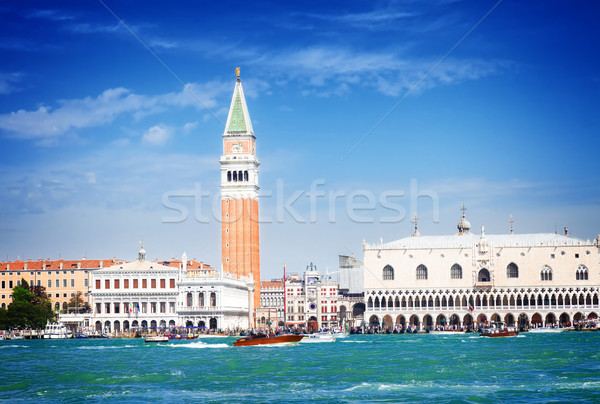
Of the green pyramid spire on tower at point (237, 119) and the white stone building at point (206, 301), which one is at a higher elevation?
the green pyramid spire on tower at point (237, 119)

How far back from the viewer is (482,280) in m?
94.3

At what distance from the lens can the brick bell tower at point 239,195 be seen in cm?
11250

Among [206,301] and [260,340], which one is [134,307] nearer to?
[206,301]

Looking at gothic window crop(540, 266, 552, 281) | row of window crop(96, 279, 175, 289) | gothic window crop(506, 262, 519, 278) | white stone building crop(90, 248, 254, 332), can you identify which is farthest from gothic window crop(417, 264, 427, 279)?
row of window crop(96, 279, 175, 289)

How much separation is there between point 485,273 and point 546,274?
19.9 feet

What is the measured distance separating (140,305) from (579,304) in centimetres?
4649

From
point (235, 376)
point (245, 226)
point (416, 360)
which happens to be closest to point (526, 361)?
point (416, 360)

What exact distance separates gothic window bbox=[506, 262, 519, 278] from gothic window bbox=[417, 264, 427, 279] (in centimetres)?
832

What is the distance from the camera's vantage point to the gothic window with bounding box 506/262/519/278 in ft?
308

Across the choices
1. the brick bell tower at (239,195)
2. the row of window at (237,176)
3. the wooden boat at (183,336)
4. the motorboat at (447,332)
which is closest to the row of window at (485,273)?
the motorboat at (447,332)

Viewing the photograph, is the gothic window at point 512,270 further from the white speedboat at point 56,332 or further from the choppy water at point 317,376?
the white speedboat at point 56,332

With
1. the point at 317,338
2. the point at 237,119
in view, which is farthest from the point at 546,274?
the point at 237,119

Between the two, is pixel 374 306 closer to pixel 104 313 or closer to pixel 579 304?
pixel 579 304

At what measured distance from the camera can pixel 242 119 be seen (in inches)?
4557
